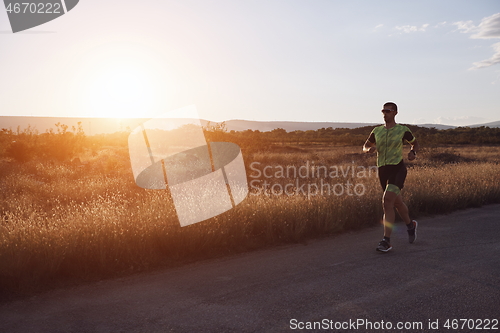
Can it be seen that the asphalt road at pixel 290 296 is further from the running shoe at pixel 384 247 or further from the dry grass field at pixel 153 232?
the dry grass field at pixel 153 232

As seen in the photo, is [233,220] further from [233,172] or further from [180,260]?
[233,172]

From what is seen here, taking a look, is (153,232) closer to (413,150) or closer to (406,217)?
(406,217)

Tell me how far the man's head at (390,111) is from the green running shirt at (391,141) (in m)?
0.15

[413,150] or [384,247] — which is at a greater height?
[413,150]

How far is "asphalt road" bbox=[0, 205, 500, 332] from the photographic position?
12.0ft

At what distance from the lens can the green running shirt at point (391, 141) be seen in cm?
617

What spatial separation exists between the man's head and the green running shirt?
149 millimetres

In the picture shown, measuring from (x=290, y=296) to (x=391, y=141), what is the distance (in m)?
3.17

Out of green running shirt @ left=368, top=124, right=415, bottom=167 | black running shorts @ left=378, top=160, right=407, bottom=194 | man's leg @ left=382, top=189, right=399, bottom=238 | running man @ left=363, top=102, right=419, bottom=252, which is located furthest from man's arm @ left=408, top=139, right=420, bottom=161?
man's leg @ left=382, top=189, right=399, bottom=238

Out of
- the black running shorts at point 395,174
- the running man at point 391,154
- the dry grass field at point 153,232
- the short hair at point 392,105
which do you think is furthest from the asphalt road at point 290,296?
the short hair at point 392,105

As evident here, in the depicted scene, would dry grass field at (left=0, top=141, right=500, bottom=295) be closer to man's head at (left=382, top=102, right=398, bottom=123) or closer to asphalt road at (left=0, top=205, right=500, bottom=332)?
asphalt road at (left=0, top=205, right=500, bottom=332)

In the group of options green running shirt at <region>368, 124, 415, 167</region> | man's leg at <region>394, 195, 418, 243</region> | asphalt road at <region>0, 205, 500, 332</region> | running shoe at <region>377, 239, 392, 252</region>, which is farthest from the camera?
man's leg at <region>394, 195, 418, 243</region>

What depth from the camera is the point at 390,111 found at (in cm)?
620

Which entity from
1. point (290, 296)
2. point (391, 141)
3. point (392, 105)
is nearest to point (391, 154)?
point (391, 141)
